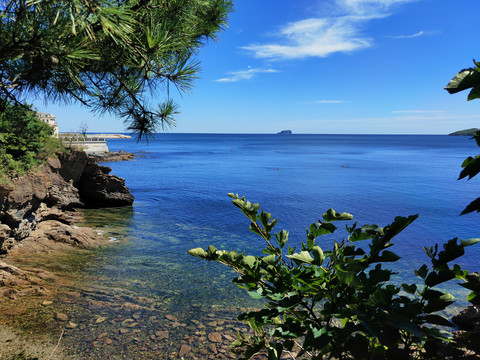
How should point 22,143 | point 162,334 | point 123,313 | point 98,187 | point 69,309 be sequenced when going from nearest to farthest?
point 162,334 → point 69,309 → point 123,313 → point 22,143 → point 98,187

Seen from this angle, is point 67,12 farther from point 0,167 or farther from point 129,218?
point 129,218

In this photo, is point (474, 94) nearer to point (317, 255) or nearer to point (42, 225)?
point (317, 255)

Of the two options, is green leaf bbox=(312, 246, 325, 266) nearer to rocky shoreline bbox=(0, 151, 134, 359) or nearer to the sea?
rocky shoreline bbox=(0, 151, 134, 359)

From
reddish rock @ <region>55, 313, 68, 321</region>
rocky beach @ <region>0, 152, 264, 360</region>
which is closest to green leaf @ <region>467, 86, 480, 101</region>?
rocky beach @ <region>0, 152, 264, 360</region>

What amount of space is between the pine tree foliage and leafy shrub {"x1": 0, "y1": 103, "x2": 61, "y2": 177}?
6.80 m

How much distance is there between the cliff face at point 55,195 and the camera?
10.00 metres

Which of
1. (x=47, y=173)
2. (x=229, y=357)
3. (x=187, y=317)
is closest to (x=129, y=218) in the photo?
(x=47, y=173)

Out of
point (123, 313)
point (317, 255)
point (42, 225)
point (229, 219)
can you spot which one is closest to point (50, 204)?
point (42, 225)

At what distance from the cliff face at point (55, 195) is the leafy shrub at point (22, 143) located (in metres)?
0.41

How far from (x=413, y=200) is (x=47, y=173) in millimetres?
24984

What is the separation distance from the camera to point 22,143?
12.0 m

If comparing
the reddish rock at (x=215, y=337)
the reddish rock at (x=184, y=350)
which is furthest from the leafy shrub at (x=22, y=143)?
the reddish rock at (x=215, y=337)

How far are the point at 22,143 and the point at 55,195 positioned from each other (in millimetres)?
3573

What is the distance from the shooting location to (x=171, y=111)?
17.9ft
